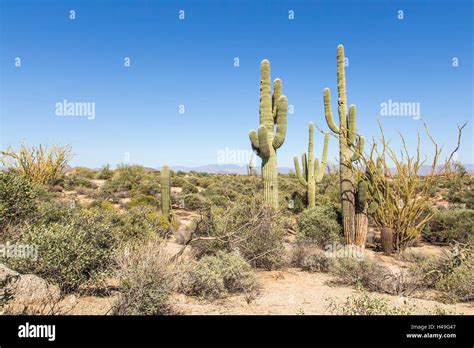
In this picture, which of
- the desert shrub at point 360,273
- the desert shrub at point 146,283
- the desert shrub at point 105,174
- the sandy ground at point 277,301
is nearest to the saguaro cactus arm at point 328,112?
the desert shrub at point 360,273

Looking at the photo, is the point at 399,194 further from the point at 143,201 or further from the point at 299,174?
the point at 143,201

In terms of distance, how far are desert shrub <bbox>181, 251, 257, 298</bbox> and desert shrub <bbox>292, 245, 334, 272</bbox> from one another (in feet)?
7.11

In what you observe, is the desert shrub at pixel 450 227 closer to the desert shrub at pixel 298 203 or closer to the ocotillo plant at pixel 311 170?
the ocotillo plant at pixel 311 170

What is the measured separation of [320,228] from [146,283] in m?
6.92

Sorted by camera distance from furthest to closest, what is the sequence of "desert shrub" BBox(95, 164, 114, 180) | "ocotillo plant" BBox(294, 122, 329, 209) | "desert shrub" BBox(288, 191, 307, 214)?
"desert shrub" BBox(95, 164, 114, 180)
"desert shrub" BBox(288, 191, 307, 214)
"ocotillo plant" BBox(294, 122, 329, 209)

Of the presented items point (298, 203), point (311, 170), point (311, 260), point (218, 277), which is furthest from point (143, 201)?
point (218, 277)

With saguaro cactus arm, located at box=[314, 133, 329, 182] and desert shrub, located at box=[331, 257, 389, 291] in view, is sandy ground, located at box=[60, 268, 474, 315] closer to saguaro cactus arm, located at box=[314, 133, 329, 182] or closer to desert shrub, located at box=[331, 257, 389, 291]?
desert shrub, located at box=[331, 257, 389, 291]

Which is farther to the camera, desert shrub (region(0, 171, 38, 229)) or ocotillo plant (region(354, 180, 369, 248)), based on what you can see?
ocotillo plant (region(354, 180, 369, 248))

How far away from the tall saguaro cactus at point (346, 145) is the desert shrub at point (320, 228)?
38cm

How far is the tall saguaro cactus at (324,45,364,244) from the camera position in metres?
10.3

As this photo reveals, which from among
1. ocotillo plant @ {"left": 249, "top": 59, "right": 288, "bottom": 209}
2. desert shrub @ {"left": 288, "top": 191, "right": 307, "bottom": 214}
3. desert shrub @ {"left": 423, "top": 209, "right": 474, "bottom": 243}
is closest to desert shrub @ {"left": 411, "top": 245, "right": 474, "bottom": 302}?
ocotillo plant @ {"left": 249, "top": 59, "right": 288, "bottom": 209}

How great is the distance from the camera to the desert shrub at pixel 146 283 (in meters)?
4.69

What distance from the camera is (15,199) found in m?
7.39
